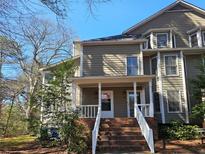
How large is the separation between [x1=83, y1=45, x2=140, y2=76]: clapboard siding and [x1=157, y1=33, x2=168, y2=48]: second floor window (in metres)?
2.23

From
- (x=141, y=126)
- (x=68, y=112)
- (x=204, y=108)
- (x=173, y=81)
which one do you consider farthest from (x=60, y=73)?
(x=173, y=81)

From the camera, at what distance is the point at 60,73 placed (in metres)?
12.3

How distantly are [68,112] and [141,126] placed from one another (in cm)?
417

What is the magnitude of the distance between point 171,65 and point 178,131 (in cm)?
515

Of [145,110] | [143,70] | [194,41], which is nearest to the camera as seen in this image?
[145,110]

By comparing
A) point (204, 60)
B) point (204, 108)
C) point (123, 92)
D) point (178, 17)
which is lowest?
point (204, 108)

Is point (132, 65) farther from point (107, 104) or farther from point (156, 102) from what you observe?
point (107, 104)

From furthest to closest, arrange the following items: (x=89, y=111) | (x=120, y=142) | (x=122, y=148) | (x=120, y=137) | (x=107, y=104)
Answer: (x=107, y=104), (x=89, y=111), (x=120, y=137), (x=120, y=142), (x=122, y=148)

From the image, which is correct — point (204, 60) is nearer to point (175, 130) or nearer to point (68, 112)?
point (175, 130)

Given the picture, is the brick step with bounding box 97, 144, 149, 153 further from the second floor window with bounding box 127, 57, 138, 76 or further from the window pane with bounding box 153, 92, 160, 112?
the second floor window with bounding box 127, 57, 138, 76

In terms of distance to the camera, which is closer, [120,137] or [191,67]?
[120,137]

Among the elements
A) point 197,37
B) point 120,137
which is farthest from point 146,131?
point 197,37

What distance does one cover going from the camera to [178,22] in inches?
883

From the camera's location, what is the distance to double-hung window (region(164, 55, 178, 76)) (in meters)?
20.1
